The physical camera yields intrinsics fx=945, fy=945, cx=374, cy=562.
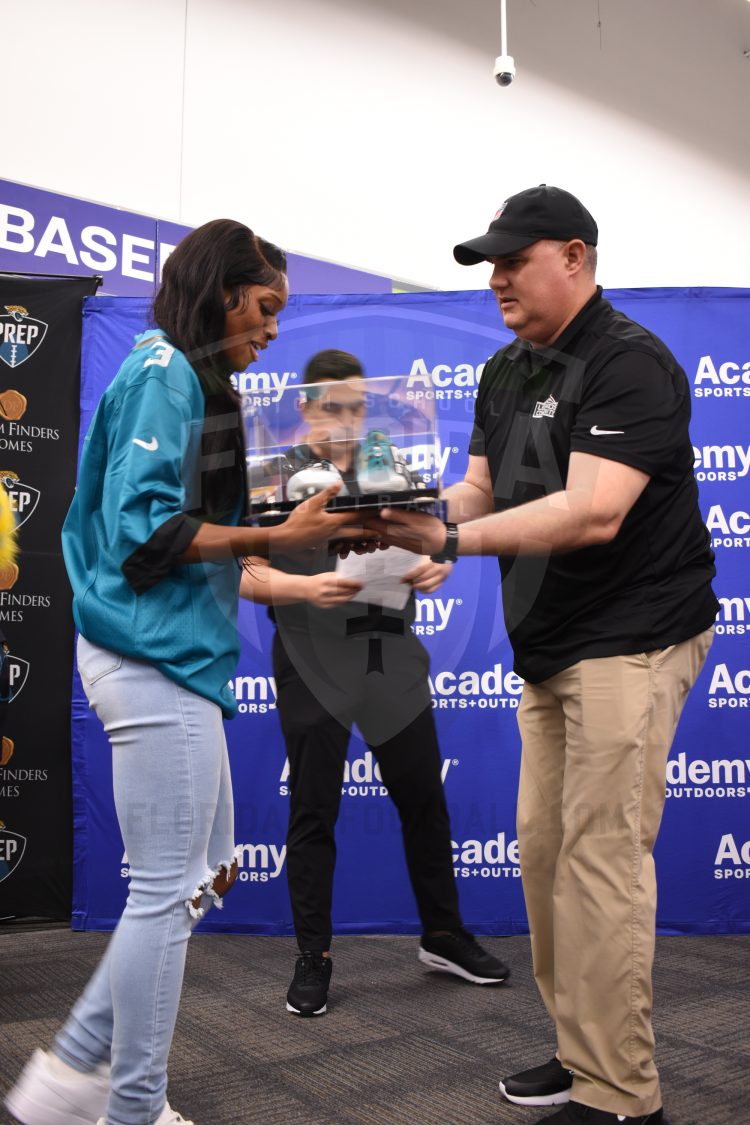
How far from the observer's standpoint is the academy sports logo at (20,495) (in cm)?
305

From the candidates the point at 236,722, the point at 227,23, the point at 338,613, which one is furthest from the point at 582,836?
the point at 227,23

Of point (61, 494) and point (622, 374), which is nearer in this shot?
point (622, 374)

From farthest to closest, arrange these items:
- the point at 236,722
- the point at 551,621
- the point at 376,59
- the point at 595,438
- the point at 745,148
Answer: the point at 745,148 → the point at 376,59 → the point at 236,722 → the point at 551,621 → the point at 595,438

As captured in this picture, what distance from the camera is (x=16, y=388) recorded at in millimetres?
3070

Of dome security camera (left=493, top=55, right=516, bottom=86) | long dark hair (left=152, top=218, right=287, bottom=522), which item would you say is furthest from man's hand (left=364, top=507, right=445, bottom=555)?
dome security camera (left=493, top=55, right=516, bottom=86)

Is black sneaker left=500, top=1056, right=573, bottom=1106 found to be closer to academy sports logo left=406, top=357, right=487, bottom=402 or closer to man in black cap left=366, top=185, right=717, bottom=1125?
man in black cap left=366, top=185, right=717, bottom=1125

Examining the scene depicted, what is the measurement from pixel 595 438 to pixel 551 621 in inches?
13.2

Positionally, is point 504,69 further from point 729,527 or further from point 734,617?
point 734,617

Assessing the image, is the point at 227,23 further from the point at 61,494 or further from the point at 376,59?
the point at 61,494

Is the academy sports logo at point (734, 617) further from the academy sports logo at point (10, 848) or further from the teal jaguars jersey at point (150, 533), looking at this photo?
the academy sports logo at point (10, 848)

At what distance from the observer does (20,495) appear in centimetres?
305

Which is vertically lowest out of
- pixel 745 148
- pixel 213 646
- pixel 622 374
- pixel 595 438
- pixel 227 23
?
pixel 213 646

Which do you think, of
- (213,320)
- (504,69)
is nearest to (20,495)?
(213,320)

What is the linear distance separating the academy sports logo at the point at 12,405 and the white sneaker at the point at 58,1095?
219 cm
